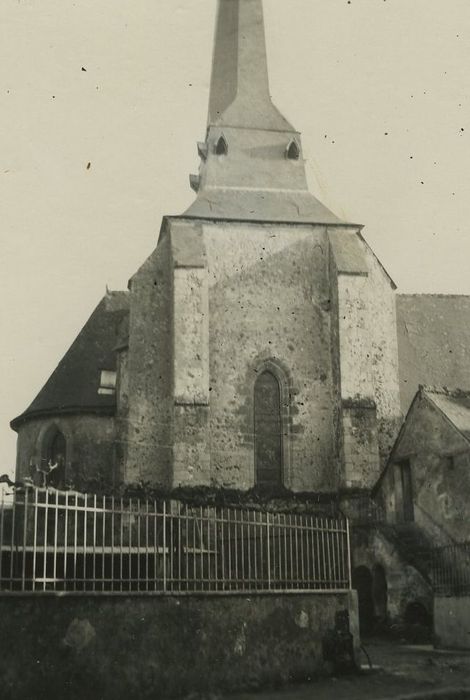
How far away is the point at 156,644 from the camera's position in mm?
10172

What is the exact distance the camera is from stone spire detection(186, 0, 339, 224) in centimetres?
2719

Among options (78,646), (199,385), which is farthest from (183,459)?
(78,646)

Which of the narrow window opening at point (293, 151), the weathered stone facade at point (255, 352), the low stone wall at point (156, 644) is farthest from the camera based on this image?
the narrow window opening at point (293, 151)

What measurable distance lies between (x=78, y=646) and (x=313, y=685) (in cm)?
335

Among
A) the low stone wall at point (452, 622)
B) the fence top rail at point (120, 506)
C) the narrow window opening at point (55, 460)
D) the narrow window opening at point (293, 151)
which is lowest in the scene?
the low stone wall at point (452, 622)

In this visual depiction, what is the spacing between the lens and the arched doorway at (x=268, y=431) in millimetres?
24594

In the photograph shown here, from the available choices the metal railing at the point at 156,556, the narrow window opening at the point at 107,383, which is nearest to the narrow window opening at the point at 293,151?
the narrow window opening at the point at 107,383

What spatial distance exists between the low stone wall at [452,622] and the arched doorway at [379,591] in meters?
3.03

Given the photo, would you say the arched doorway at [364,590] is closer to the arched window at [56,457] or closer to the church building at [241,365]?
the church building at [241,365]

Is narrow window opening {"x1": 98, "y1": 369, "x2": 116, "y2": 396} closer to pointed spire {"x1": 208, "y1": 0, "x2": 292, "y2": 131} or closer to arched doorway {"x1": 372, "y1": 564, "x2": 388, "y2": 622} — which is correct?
pointed spire {"x1": 208, "y1": 0, "x2": 292, "y2": 131}

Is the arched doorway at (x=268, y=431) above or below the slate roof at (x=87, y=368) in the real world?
below

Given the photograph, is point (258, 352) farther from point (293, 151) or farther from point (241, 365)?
point (293, 151)

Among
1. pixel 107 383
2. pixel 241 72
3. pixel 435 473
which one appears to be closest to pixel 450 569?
pixel 435 473

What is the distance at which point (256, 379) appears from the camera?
25203 millimetres
